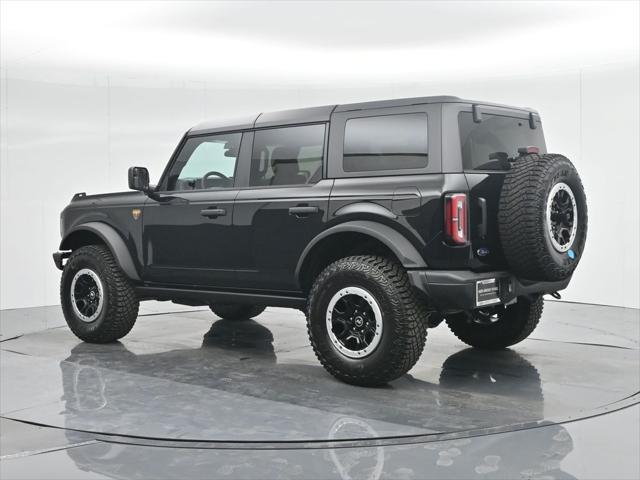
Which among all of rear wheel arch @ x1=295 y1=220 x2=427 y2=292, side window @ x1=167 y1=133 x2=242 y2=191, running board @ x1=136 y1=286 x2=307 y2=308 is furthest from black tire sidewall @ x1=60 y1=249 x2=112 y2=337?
rear wheel arch @ x1=295 y1=220 x2=427 y2=292

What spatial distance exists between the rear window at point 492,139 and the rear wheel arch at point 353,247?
26.5 inches

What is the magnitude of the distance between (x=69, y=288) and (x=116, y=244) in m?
0.71

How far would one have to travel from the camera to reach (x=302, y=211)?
5.69 metres

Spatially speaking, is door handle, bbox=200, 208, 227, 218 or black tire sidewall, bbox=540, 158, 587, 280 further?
door handle, bbox=200, 208, 227, 218

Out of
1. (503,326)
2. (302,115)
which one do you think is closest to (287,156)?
(302,115)

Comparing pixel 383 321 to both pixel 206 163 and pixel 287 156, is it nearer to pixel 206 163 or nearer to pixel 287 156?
pixel 287 156

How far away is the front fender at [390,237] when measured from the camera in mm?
5180

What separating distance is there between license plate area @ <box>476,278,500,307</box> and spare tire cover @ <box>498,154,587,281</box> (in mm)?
192

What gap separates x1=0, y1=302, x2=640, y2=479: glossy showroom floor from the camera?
3787 millimetres

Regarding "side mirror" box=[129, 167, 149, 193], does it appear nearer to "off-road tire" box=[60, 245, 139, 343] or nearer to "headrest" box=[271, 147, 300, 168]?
"off-road tire" box=[60, 245, 139, 343]

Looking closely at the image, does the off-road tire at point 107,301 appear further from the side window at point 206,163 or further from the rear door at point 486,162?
the rear door at point 486,162

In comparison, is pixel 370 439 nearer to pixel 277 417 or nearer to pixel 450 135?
pixel 277 417

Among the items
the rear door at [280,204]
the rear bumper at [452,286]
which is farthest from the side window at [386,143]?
the rear bumper at [452,286]

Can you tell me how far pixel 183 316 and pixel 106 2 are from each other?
3.54 meters
